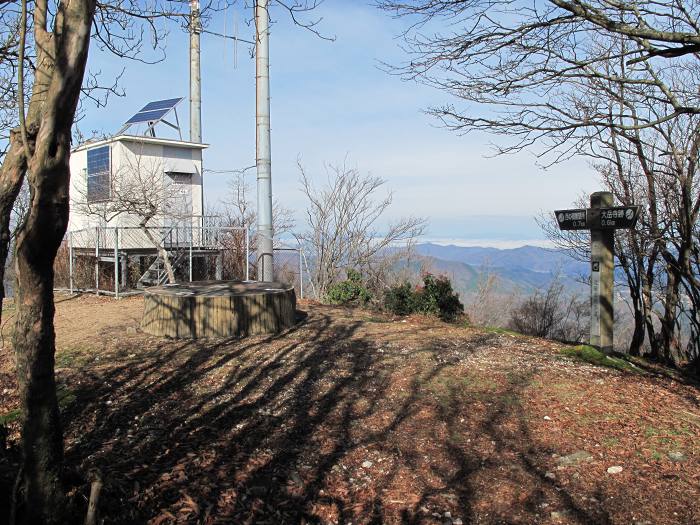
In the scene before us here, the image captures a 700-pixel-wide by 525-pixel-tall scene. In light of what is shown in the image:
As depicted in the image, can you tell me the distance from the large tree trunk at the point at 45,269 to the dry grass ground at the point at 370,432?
31cm

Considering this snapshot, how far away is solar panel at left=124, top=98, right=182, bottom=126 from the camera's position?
68.4 feet

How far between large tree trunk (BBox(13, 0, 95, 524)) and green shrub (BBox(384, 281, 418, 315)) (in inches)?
406

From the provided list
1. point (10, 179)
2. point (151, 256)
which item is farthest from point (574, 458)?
point (151, 256)

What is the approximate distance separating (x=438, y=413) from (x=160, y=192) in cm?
1499

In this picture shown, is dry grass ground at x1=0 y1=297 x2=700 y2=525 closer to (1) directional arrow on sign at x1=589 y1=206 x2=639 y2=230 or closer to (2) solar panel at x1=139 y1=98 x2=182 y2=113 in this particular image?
(1) directional arrow on sign at x1=589 y1=206 x2=639 y2=230

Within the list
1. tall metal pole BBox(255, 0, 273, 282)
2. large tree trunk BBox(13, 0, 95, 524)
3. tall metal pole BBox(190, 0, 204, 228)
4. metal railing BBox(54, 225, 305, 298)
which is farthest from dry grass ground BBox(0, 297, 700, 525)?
tall metal pole BBox(190, 0, 204, 228)

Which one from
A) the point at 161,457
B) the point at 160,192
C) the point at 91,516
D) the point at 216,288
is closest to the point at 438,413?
the point at 161,457

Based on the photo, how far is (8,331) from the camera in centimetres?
987

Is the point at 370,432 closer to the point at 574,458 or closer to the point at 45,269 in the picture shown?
the point at 574,458

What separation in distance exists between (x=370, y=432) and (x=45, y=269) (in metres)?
3.28

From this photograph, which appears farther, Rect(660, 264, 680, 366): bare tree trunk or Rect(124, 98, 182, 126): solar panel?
Rect(124, 98, 182, 126): solar panel

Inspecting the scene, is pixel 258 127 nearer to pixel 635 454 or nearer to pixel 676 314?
pixel 676 314

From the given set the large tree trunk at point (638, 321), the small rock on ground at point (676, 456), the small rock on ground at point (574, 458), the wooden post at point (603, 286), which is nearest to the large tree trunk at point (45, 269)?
the small rock on ground at point (574, 458)

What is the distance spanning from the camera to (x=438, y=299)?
514 inches
